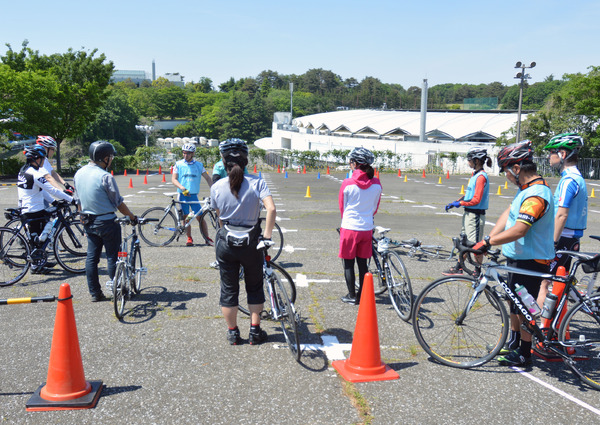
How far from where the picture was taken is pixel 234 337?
4996 millimetres

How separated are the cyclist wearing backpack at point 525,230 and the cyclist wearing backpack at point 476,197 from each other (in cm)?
269

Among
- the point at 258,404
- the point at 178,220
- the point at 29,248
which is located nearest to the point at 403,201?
the point at 178,220

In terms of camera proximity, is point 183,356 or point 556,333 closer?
point 556,333

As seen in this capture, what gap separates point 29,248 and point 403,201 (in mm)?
14019

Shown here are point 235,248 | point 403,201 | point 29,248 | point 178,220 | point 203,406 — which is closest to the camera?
point 203,406

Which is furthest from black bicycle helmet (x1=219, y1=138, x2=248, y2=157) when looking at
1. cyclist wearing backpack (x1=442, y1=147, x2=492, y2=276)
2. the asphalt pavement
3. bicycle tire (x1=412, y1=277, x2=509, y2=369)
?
cyclist wearing backpack (x1=442, y1=147, x2=492, y2=276)

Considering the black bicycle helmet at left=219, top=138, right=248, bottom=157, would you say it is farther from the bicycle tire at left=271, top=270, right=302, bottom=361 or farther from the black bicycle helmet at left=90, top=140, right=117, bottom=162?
the black bicycle helmet at left=90, top=140, right=117, bottom=162

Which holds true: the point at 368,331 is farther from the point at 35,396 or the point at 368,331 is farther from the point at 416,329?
the point at 35,396

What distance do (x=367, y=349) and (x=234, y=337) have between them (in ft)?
4.73

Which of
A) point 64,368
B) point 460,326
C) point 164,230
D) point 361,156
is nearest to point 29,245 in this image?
point 164,230

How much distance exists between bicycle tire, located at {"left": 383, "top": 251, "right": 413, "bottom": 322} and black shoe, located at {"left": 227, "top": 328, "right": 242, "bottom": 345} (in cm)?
196

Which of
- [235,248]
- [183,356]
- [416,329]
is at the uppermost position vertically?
[235,248]

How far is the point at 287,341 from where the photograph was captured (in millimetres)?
4812

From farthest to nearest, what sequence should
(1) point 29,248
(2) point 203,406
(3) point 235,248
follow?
(1) point 29,248 → (3) point 235,248 → (2) point 203,406
